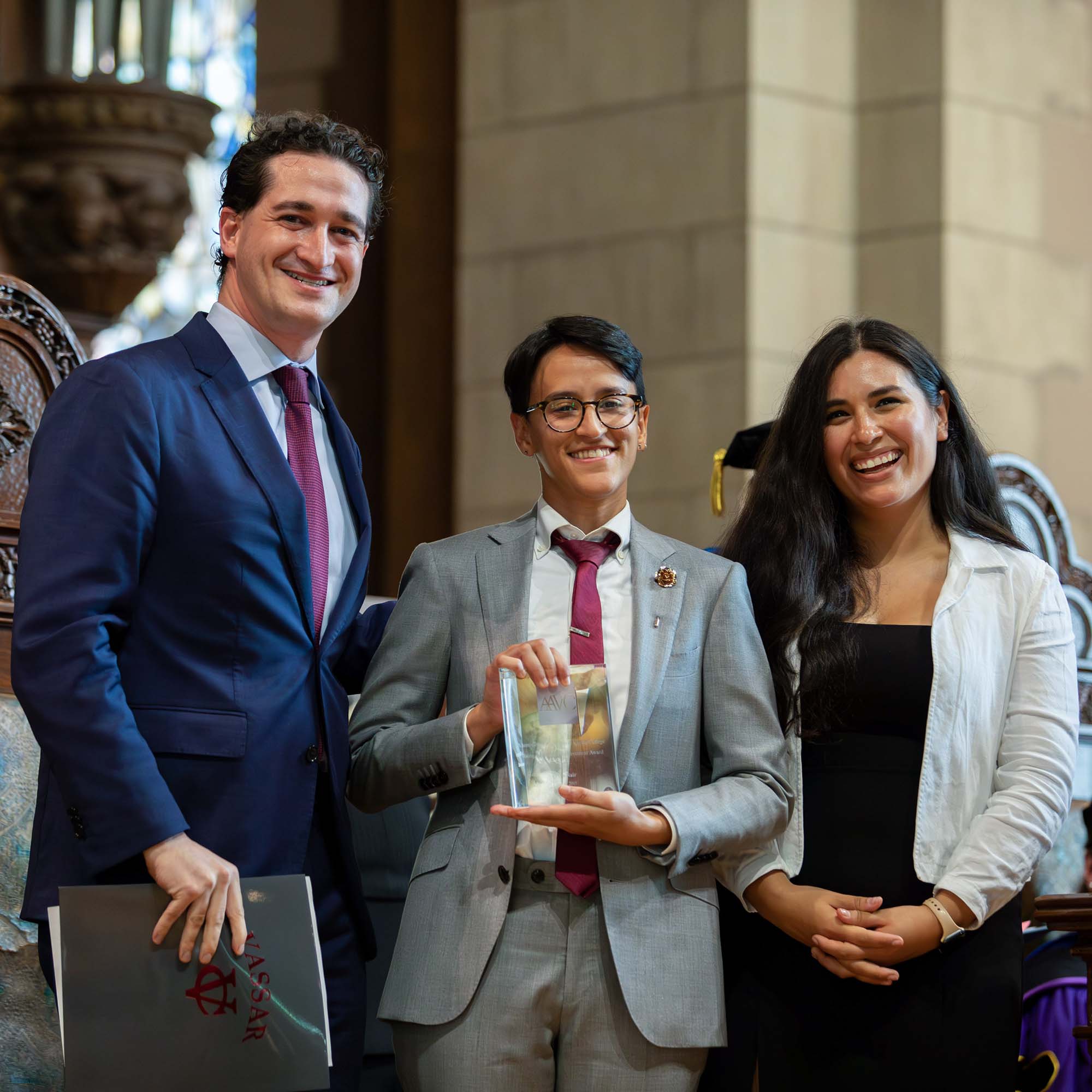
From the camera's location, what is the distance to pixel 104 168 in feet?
24.9

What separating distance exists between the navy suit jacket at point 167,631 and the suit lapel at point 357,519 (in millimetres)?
16

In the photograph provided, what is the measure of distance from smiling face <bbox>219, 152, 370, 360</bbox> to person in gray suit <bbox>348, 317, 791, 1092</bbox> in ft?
1.18

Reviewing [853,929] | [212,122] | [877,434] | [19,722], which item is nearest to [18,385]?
[19,722]

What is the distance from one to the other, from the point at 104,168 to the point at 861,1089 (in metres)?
5.61

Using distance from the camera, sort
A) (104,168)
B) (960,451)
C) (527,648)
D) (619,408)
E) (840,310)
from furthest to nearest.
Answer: (104,168), (840,310), (960,451), (619,408), (527,648)

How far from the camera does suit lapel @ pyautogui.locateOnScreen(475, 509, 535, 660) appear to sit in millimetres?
3039

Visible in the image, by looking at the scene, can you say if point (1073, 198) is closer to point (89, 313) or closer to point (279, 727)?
point (89, 313)

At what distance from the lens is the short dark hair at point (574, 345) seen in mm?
3105

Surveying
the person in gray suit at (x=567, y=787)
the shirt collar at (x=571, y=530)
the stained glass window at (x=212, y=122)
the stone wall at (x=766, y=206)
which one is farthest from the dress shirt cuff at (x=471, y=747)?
the stained glass window at (x=212, y=122)

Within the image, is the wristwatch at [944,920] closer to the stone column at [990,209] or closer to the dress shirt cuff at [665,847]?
the dress shirt cuff at [665,847]

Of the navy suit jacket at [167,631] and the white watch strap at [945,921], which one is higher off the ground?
the navy suit jacket at [167,631]

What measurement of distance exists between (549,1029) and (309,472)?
1.00m

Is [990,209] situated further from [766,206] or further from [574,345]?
[574,345]

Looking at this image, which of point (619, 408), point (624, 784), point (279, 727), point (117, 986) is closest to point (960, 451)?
point (619, 408)
